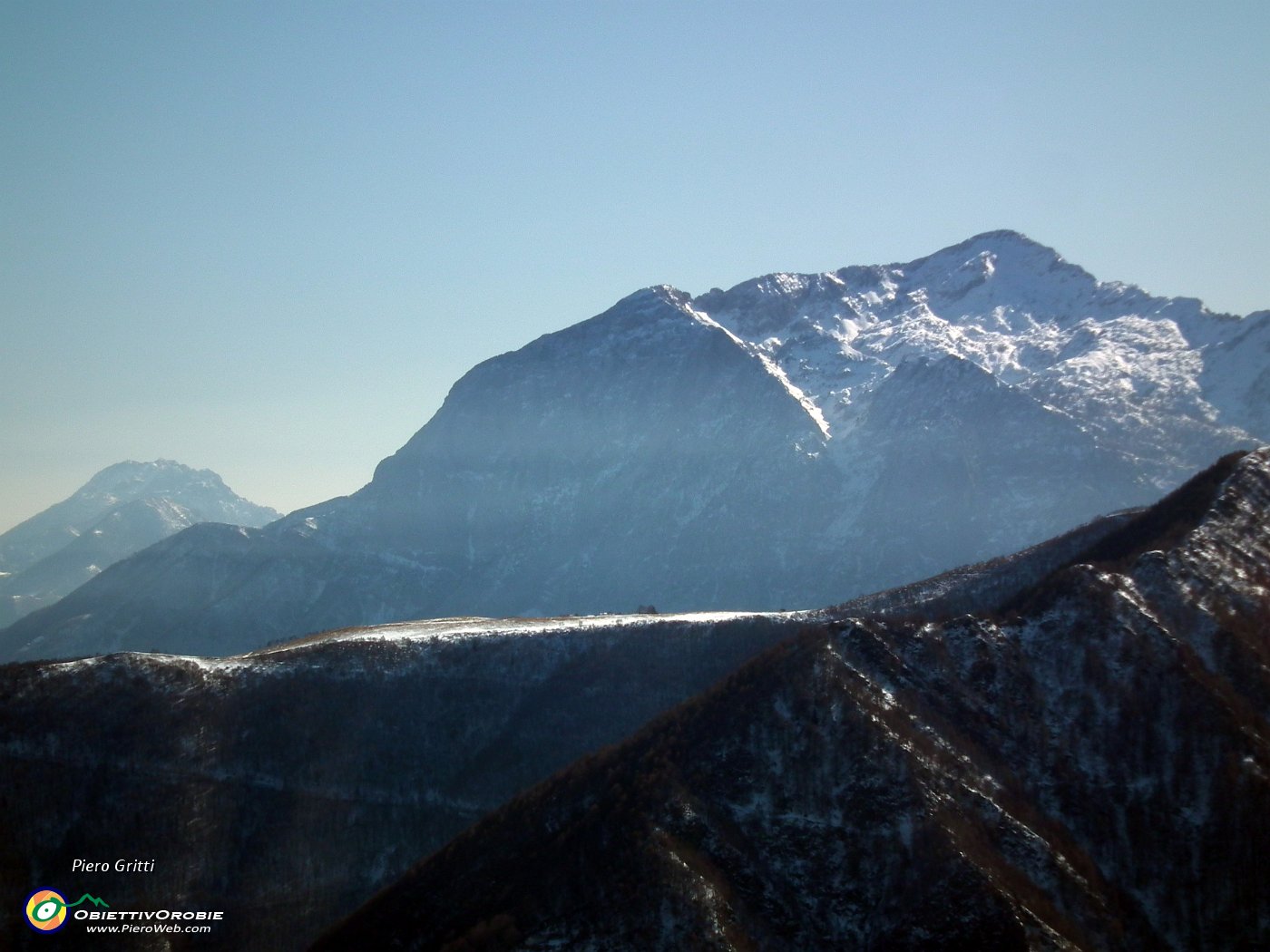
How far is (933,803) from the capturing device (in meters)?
98.6

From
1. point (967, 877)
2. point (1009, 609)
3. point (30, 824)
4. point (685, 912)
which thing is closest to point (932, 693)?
point (1009, 609)

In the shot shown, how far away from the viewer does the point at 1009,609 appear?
5079 inches

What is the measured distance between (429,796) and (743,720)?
63.8 meters

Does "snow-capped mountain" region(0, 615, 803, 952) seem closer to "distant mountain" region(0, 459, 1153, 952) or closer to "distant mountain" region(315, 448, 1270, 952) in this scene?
"distant mountain" region(0, 459, 1153, 952)

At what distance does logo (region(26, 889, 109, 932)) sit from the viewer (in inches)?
4779

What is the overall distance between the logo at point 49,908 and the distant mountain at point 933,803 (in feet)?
128

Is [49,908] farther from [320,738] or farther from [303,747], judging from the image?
[320,738]

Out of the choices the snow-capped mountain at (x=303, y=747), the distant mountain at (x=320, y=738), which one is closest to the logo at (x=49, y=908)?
the snow-capped mountain at (x=303, y=747)

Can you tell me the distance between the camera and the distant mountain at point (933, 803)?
93.0m

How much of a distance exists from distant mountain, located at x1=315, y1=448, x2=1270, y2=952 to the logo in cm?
3907

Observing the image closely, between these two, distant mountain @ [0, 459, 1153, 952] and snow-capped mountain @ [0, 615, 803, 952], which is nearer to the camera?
snow-capped mountain @ [0, 615, 803, 952]

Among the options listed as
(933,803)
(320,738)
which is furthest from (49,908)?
(933,803)

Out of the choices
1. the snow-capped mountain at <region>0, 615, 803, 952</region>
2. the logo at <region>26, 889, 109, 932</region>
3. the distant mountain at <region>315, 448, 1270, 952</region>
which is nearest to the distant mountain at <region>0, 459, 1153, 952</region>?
the snow-capped mountain at <region>0, 615, 803, 952</region>

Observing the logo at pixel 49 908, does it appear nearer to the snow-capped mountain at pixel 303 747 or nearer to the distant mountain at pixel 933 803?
the snow-capped mountain at pixel 303 747
